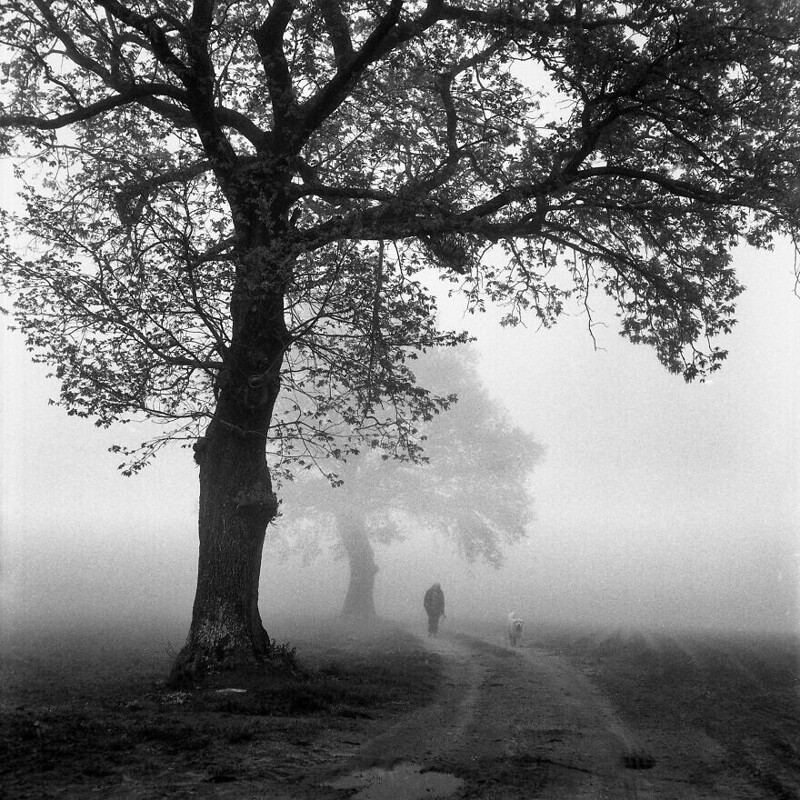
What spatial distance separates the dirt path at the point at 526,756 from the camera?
247 inches

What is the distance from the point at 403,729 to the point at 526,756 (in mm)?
1924

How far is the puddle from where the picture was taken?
5.93m

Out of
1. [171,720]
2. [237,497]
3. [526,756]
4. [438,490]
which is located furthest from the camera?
[438,490]

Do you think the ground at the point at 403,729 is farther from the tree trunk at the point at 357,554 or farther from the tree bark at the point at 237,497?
the tree trunk at the point at 357,554

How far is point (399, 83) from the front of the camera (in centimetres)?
1379

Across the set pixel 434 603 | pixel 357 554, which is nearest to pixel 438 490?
pixel 357 554

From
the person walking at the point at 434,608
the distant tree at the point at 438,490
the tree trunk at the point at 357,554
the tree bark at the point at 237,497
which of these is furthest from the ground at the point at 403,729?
the distant tree at the point at 438,490

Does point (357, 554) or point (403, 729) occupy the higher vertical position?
point (357, 554)

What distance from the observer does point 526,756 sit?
753cm

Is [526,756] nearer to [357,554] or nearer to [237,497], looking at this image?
[237,497]

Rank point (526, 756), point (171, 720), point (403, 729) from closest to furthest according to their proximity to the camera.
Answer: point (526, 756)
point (171, 720)
point (403, 729)

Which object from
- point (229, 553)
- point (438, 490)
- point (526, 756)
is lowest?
point (526, 756)

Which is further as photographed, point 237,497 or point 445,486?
point 445,486

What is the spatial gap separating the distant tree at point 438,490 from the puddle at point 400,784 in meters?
24.6
